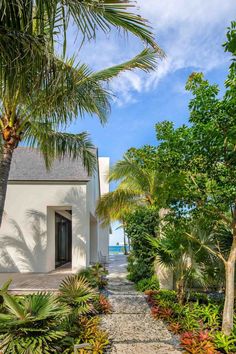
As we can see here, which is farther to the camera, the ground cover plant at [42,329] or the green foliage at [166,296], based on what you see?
the green foliage at [166,296]

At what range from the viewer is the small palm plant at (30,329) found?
6.46 metres

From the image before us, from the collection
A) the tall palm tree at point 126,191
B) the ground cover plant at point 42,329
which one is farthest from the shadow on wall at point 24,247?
the ground cover plant at point 42,329

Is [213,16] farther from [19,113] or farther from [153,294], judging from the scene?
[153,294]

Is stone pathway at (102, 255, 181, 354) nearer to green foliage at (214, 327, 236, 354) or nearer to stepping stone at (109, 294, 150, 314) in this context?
stepping stone at (109, 294, 150, 314)

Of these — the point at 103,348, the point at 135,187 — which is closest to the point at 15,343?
the point at 103,348

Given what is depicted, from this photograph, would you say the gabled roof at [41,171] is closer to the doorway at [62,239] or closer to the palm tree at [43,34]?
the doorway at [62,239]

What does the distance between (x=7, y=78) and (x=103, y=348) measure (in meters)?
6.12

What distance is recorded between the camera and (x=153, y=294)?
1248 centimetres

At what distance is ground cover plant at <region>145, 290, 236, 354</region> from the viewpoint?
729cm

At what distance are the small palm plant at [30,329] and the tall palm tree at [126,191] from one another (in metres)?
10.2

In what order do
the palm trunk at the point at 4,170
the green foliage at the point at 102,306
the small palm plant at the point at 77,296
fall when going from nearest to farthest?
the palm trunk at the point at 4,170
the small palm plant at the point at 77,296
the green foliage at the point at 102,306

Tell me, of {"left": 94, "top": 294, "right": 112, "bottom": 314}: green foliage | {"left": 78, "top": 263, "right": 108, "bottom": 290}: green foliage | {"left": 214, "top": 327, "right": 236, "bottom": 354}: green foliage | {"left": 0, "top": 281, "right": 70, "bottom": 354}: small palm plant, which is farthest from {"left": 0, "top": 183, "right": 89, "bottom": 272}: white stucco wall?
{"left": 214, "top": 327, "right": 236, "bottom": 354}: green foliage

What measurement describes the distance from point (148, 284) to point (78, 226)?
4.49m

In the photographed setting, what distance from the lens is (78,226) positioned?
1612 cm
